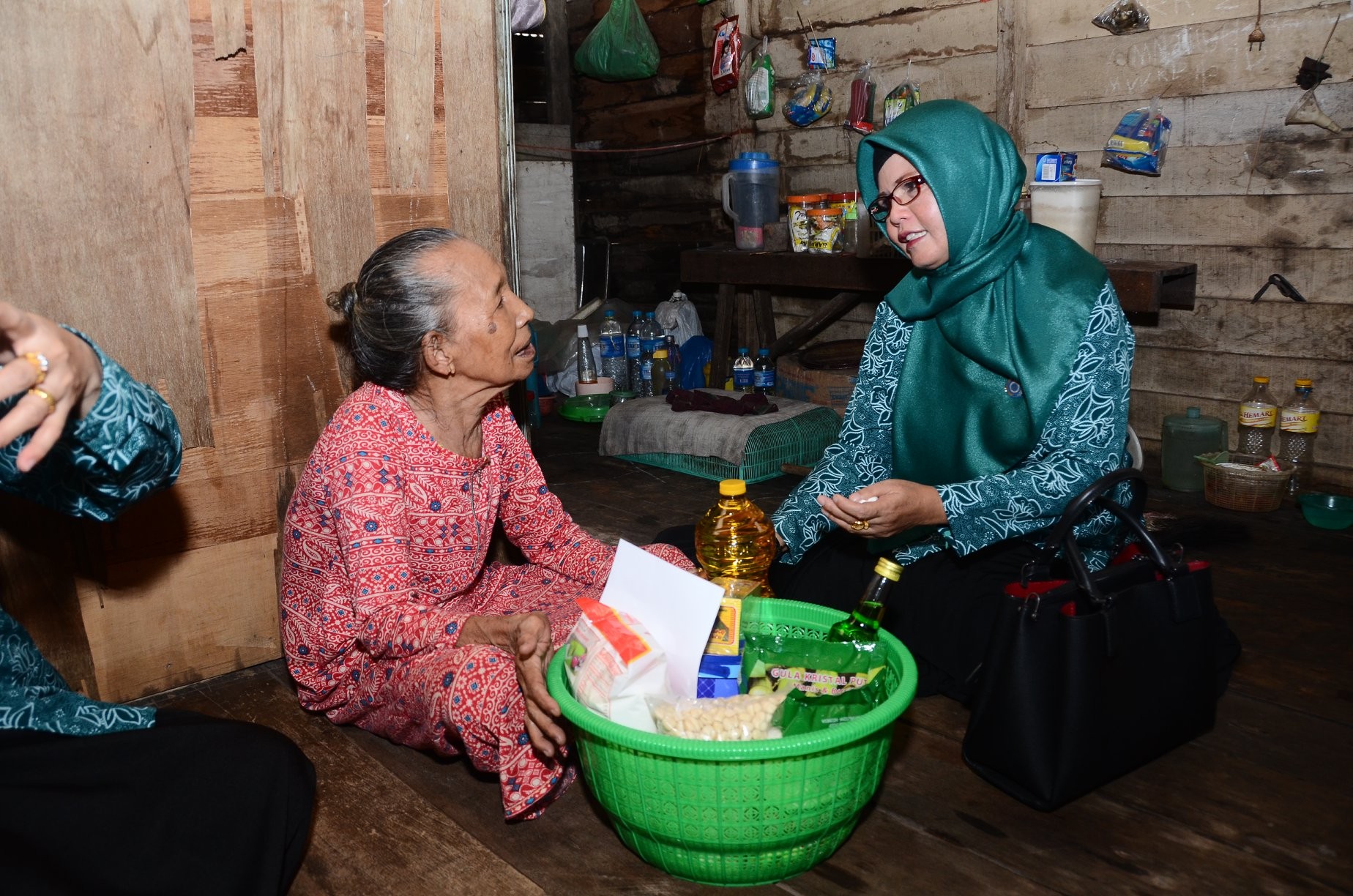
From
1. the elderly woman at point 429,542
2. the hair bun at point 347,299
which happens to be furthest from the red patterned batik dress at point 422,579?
the hair bun at point 347,299

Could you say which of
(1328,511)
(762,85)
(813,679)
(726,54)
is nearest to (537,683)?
(813,679)

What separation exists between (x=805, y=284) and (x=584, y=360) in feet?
→ 4.51

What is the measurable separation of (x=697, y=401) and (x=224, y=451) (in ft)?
8.11

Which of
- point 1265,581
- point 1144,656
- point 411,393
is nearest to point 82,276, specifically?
point 411,393

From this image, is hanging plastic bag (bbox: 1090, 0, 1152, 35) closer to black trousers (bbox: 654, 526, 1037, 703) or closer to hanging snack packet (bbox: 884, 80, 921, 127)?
hanging snack packet (bbox: 884, 80, 921, 127)

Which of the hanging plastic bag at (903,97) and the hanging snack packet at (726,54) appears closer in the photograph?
the hanging plastic bag at (903,97)

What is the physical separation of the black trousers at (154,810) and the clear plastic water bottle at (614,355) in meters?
4.24

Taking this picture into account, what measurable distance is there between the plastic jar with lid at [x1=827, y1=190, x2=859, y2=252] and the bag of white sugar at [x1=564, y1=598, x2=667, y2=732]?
3522 mm

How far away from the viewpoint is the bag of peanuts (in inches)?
59.4

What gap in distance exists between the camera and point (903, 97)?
482 centimetres

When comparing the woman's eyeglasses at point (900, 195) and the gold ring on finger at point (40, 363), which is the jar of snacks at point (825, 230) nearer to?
the woman's eyeglasses at point (900, 195)

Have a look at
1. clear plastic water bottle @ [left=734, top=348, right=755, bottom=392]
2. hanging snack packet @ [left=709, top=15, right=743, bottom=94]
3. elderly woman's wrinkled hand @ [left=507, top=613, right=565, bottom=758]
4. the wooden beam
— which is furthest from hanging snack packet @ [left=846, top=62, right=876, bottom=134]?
elderly woman's wrinkled hand @ [left=507, top=613, right=565, bottom=758]

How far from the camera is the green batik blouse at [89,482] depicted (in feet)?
4.65

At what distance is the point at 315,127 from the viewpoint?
224 centimetres
